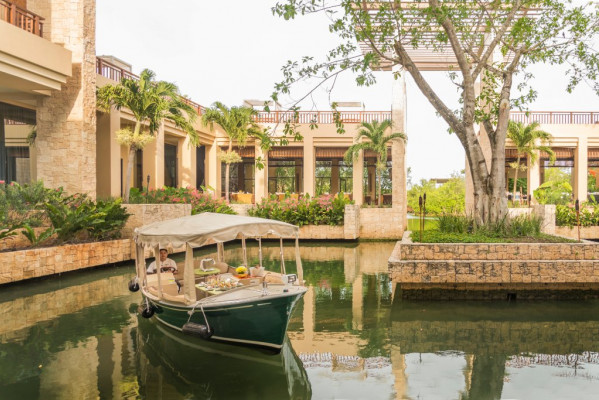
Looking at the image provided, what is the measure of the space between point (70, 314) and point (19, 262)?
3.61m

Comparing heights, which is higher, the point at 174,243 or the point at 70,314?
the point at 174,243

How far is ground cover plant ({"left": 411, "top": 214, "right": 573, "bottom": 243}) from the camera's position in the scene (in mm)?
11781

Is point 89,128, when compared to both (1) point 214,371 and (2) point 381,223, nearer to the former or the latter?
(1) point 214,371

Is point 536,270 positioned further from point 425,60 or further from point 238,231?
point 425,60

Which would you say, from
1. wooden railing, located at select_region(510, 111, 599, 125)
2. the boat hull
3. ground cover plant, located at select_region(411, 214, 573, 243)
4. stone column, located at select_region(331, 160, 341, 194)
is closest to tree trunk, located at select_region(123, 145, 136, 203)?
ground cover plant, located at select_region(411, 214, 573, 243)

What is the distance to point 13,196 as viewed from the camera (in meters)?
14.3

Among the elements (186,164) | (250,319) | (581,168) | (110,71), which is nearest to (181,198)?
(110,71)

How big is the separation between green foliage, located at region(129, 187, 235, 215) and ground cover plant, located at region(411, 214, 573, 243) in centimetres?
1046

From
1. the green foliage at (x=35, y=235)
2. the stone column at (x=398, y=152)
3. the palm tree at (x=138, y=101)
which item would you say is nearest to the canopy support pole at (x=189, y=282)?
the green foliage at (x=35, y=235)

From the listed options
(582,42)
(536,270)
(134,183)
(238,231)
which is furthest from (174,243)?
(134,183)

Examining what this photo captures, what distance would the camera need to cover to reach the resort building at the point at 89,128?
1492 cm

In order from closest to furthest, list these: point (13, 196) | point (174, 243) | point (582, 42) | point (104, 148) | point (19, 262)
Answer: point (174, 243) → point (19, 262) → point (582, 42) → point (13, 196) → point (104, 148)

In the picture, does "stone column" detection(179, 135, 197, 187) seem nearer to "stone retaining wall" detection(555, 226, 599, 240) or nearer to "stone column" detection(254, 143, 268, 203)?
"stone column" detection(254, 143, 268, 203)

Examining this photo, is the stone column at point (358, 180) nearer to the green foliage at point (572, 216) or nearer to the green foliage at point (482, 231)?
the green foliage at point (572, 216)
